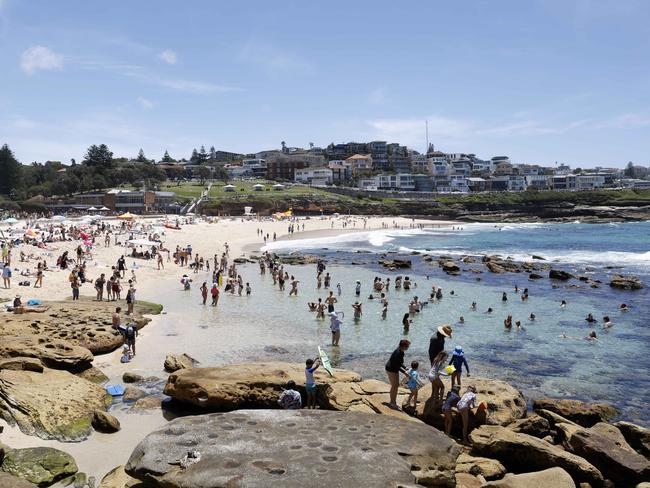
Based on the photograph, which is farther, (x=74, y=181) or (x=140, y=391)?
(x=74, y=181)

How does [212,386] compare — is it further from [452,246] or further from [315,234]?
[315,234]

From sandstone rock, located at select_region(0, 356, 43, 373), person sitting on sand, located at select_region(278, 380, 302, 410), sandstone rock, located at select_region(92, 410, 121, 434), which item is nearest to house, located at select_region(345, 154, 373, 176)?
sandstone rock, located at select_region(0, 356, 43, 373)

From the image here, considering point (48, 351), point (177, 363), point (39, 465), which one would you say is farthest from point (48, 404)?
point (177, 363)

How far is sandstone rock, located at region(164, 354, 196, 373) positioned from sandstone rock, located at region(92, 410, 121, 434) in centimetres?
429

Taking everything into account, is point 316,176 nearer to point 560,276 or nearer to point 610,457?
point 560,276

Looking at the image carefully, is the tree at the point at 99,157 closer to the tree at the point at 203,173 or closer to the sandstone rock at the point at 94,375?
the tree at the point at 203,173

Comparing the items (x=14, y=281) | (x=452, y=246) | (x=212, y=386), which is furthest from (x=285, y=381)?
(x=452, y=246)

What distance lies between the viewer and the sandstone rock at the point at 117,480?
8009 millimetres

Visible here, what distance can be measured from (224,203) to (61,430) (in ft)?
297

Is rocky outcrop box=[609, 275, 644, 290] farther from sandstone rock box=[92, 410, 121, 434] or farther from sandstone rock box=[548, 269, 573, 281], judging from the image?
sandstone rock box=[92, 410, 121, 434]

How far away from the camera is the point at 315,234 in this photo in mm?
73312

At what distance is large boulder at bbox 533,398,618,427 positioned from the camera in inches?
502

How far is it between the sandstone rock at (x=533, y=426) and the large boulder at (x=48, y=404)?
8.89 metres

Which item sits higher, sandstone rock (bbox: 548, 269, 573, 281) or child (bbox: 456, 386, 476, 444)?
child (bbox: 456, 386, 476, 444)
